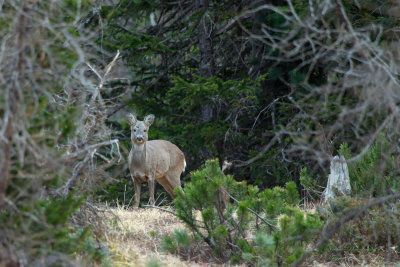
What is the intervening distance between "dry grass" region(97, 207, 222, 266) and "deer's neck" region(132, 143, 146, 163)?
123 inches

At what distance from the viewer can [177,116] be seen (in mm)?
14586

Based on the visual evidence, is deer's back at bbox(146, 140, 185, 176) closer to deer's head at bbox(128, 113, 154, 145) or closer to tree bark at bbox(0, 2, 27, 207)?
deer's head at bbox(128, 113, 154, 145)

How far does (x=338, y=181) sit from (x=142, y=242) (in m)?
2.86

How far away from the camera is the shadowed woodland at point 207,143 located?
188 inches

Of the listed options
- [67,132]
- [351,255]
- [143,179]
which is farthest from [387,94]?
[143,179]

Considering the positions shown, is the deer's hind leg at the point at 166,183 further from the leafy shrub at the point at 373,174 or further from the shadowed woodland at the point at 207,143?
the leafy shrub at the point at 373,174

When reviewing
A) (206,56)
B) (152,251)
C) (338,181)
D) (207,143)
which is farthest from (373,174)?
(206,56)

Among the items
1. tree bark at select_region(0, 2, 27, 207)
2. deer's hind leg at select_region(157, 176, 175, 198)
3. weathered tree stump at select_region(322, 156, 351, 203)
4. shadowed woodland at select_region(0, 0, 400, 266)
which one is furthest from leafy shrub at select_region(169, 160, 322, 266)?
deer's hind leg at select_region(157, 176, 175, 198)

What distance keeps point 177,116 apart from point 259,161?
240cm

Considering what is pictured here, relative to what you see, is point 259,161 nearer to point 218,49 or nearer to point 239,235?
point 218,49

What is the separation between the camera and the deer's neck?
11609mm

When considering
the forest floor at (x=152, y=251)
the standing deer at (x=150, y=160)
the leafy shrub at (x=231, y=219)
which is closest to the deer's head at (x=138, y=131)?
the standing deer at (x=150, y=160)

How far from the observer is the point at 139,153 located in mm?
11711

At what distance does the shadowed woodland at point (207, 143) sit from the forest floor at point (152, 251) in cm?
2
